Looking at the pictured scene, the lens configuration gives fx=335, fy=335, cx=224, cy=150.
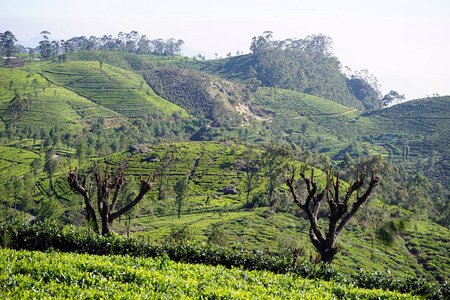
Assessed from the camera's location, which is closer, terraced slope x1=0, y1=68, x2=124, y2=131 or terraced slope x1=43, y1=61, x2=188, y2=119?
terraced slope x1=0, y1=68, x2=124, y2=131

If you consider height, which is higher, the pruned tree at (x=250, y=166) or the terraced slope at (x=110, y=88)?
the terraced slope at (x=110, y=88)

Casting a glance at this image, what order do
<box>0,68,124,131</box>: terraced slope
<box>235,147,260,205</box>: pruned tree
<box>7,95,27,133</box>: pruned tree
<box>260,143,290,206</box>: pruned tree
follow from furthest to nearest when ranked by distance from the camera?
<box>0,68,124,131</box>: terraced slope
<box>7,95,27,133</box>: pruned tree
<box>235,147,260,205</box>: pruned tree
<box>260,143,290,206</box>: pruned tree

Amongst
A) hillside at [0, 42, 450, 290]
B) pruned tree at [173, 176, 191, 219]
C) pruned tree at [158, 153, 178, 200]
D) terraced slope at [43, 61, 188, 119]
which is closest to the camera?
hillside at [0, 42, 450, 290]

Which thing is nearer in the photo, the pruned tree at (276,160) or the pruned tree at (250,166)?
the pruned tree at (276,160)

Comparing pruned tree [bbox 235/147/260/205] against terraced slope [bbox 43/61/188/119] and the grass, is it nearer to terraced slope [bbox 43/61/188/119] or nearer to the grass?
terraced slope [bbox 43/61/188/119]

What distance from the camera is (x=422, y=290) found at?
14.9 metres

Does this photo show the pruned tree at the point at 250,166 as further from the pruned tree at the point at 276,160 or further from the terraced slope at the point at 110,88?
the terraced slope at the point at 110,88

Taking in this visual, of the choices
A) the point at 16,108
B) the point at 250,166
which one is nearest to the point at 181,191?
the point at 250,166

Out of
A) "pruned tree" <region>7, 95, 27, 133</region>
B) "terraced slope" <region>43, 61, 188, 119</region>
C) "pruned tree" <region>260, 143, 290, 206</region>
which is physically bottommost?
"pruned tree" <region>260, 143, 290, 206</region>

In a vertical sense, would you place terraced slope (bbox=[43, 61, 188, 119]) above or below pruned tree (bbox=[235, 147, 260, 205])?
above

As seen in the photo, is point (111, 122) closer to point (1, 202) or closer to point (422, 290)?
point (1, 202)

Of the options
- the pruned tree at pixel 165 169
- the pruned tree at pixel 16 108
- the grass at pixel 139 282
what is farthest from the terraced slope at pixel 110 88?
the grass at pixel 139 282

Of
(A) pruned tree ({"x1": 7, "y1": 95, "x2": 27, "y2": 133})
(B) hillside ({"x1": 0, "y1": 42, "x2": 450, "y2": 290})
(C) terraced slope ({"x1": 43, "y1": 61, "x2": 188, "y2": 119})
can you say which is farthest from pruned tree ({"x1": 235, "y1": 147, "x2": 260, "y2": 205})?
(A) pruned tree ({"x1": 7, "y1": 95, "x2": 27, "y2": 133})

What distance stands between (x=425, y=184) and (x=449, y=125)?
7368 cm
